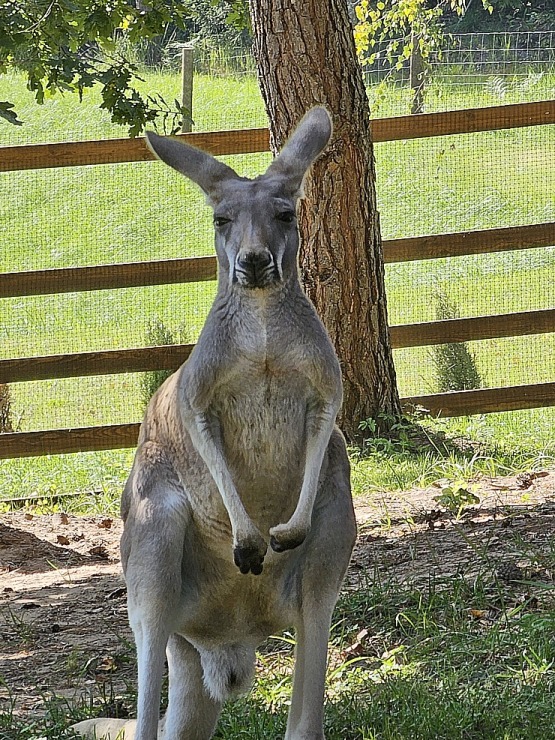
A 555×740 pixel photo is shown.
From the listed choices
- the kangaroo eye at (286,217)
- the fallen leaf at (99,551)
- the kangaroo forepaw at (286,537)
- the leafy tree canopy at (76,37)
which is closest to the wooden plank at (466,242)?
the leafy tree canopy at (76,37)

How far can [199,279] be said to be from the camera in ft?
23.2

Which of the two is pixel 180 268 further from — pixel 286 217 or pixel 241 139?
pixel 286 217

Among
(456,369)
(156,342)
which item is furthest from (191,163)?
(156,342)

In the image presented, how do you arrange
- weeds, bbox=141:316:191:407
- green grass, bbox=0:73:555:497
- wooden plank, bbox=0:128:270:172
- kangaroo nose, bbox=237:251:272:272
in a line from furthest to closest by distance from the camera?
green grass, bbox=0:73:555:497, weeds, bbox=141:316:191:407, wooden plank, bbox=0:128:270:172, kangaroo nose, bbox=237:251:272:272

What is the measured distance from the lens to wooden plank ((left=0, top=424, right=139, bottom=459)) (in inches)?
272

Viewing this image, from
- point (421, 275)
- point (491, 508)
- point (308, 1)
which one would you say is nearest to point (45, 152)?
point (308, 1)

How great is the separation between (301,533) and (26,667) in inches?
72.5

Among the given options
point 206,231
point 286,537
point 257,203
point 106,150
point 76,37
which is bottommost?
point 206,231

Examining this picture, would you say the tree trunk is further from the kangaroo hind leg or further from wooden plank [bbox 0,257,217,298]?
the kangaroo hind leg

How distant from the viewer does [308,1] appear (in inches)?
253

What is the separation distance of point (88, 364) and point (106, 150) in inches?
52.1

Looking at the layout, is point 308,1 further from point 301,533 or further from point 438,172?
point 438,172

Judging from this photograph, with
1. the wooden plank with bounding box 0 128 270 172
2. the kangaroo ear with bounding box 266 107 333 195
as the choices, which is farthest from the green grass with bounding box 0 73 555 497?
the kangaroo ear with bounding box 266 107 333 195

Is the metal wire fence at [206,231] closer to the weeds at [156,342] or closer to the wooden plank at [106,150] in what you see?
the weeds at [156,342]
